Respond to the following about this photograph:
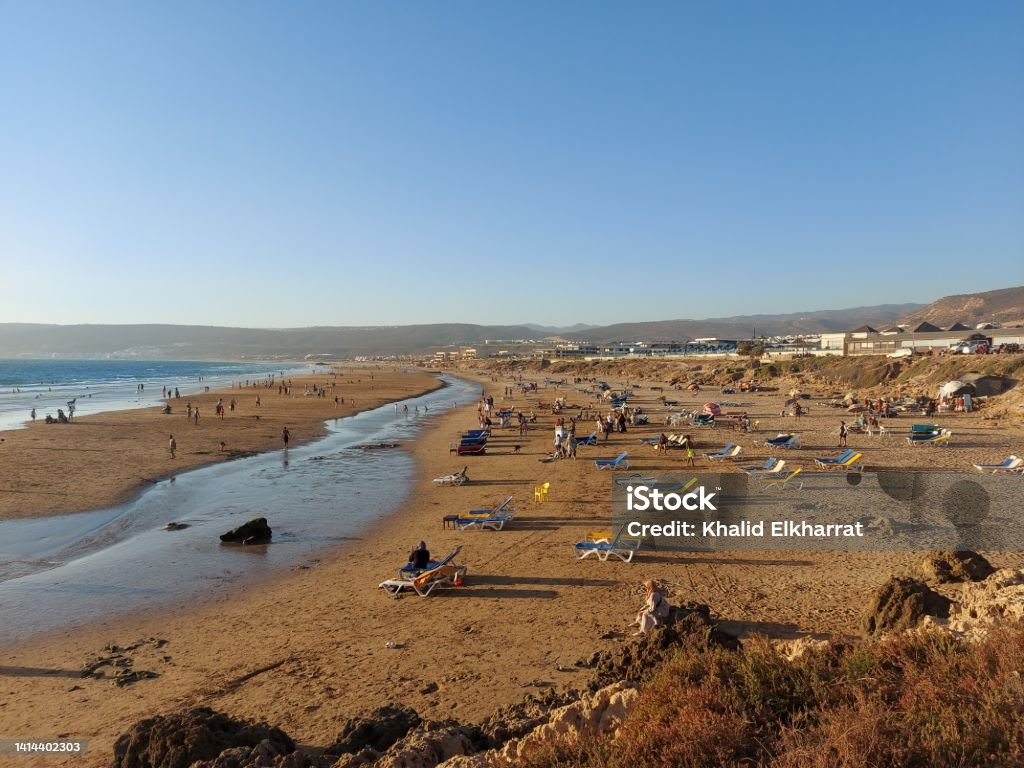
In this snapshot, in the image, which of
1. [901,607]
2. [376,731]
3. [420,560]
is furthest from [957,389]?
[376,731]

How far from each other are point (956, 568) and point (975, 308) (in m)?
218

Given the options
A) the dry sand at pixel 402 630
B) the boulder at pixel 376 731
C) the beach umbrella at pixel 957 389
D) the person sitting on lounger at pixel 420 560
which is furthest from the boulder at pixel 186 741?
the beach umbrella at pixel 957 389

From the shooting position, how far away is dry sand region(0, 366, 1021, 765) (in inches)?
271

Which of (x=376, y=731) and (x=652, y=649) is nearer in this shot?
(x=376, y=731)

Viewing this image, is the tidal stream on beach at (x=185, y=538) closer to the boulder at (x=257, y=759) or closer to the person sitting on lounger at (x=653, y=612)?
the person sitting on lounger at (x=653, y=612)

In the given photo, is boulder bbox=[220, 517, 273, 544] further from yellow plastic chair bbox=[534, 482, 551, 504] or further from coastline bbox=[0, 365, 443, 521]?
yellow plastic chair bbox=[534, 482, 551, 504]

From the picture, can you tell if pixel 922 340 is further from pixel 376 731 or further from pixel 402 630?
pixel 376 731

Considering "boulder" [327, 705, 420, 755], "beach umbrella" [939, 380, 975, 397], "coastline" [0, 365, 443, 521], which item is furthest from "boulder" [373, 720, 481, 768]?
"beach umbrella" [939, 380, 975, 397]

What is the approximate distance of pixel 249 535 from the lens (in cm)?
1338

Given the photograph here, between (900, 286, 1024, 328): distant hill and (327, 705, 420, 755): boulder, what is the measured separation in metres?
193

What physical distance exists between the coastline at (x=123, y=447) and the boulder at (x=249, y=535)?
20.3 feet

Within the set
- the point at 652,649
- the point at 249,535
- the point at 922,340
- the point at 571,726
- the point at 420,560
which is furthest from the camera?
the point at 922,340

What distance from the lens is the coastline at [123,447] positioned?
1805 cm

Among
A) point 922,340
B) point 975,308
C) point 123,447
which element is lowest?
point 123,447
